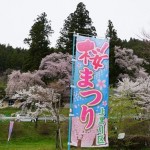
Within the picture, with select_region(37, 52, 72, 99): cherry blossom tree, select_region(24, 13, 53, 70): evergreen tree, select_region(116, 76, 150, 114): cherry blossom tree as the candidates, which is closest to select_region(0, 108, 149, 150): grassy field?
select_region(116, 76, 150, 114): cherry blossom tree

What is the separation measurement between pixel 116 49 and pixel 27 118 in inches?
Answer: 631

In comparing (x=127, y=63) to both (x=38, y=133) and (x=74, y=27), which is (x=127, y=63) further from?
(x=38, y=133)

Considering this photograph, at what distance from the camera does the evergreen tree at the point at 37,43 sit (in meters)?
41.9

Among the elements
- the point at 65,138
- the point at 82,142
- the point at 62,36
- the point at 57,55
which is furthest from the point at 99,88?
the point at 62,36

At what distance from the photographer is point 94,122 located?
1074 cm

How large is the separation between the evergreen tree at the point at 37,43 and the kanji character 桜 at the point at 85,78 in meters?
31.1

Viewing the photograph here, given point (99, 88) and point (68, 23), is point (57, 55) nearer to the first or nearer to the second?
point (68, 23)

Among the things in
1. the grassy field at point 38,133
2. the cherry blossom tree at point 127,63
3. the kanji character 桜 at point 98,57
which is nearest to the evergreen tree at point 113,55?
the cherry blossom tree at point 127,63

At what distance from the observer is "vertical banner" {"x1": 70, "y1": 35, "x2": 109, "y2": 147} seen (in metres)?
10.7

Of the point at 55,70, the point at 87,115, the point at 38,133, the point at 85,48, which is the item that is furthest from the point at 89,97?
the point at 55,70

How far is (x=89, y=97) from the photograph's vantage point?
1073 centimetres

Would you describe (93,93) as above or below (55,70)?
below

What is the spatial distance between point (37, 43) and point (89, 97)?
31.8 metres

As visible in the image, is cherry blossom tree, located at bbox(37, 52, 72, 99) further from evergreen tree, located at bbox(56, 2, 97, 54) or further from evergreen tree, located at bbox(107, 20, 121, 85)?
evergreen tree, located at bbox(107, 20, 121, 85)
